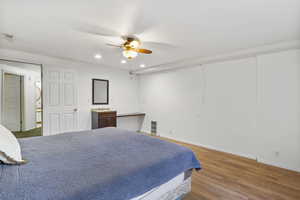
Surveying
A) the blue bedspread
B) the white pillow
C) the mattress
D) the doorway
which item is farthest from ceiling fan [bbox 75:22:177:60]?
the doorway

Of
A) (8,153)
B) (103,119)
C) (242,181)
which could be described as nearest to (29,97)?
(103,119)

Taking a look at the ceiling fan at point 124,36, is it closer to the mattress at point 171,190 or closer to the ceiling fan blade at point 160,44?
the ceiling fan blade at point 160,44

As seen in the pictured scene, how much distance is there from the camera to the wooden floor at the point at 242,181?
2061mm

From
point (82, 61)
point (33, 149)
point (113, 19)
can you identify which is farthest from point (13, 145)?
point (82, 61)

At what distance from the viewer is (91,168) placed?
1.40 m

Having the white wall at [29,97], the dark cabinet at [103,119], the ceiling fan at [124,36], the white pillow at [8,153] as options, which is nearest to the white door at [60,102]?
the white wall at [29,97]

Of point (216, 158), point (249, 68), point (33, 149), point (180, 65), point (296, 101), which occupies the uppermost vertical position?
point (180, 65)

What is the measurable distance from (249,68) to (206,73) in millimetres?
1011

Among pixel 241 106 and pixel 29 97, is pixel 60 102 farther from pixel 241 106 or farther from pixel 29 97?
pixel 241 106

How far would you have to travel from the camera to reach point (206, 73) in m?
4.11

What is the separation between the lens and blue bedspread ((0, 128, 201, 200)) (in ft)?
3.56

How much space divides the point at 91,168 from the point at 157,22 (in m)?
1.96

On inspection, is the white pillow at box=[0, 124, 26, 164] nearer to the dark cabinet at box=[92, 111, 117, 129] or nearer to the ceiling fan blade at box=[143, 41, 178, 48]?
the ceiling fan blade at box=[143, 41, 178, 48]

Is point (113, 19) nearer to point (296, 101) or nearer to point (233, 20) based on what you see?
point (233, 20)
